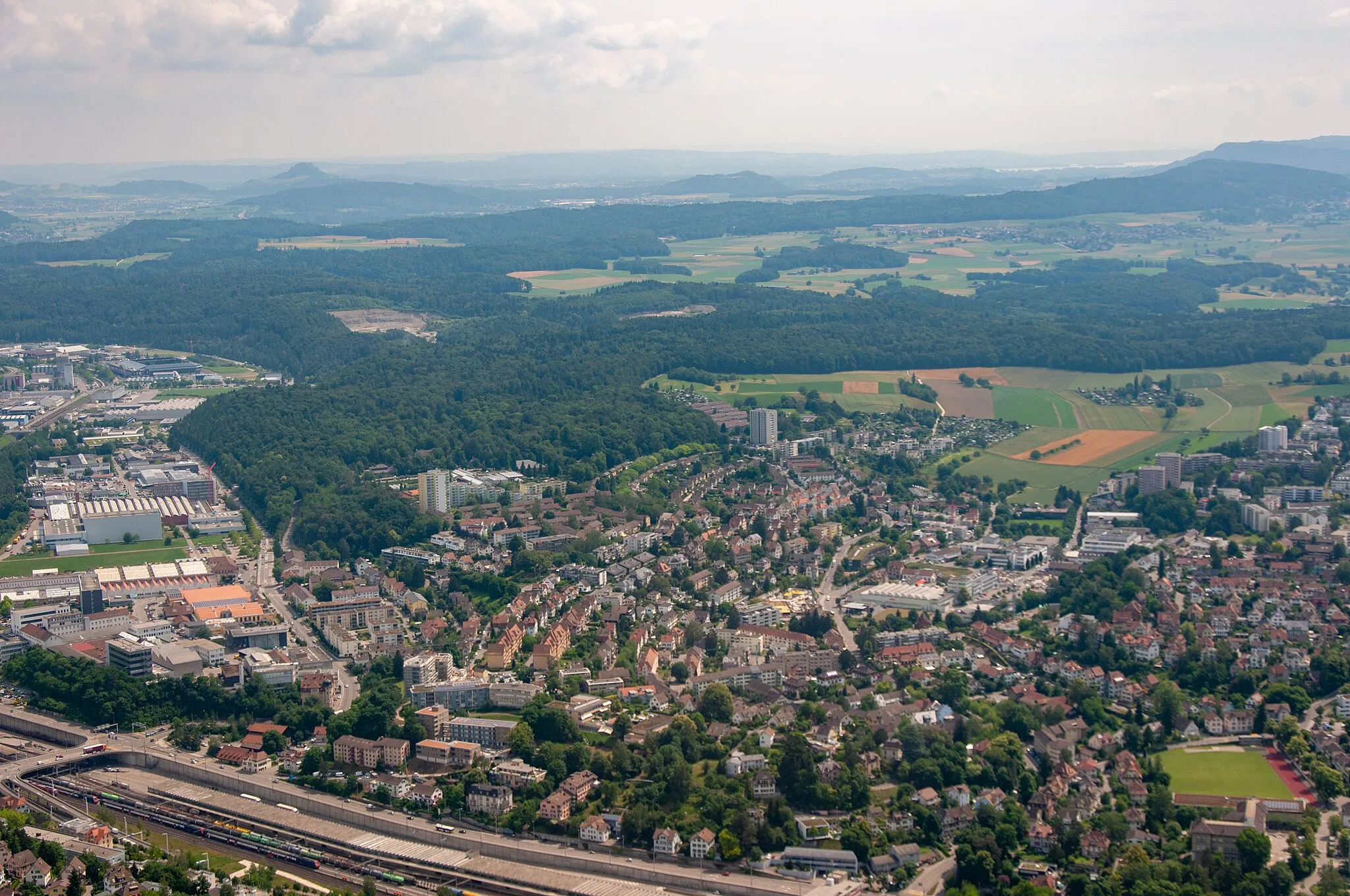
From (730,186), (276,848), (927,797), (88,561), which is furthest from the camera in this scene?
(730,186)

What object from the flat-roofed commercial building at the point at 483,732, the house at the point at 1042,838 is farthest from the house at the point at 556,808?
the house at the point at 1042,838

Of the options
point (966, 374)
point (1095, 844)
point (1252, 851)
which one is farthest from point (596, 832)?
point (966, 374)

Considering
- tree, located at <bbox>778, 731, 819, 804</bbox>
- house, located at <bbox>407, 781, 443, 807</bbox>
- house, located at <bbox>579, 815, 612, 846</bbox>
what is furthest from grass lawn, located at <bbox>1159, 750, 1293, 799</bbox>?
house, located at <bbox>407, 781, 443, 807</bbox>

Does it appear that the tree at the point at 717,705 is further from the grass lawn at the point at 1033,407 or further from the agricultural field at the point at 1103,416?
the grass lawn at the point at 1033,407

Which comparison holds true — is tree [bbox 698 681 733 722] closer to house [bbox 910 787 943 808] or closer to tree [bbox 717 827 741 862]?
house [bbox 910 787 943 808]

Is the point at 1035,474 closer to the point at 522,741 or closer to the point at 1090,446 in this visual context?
the point at 1090,446

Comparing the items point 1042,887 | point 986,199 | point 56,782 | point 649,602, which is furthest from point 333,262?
point 1042,887
